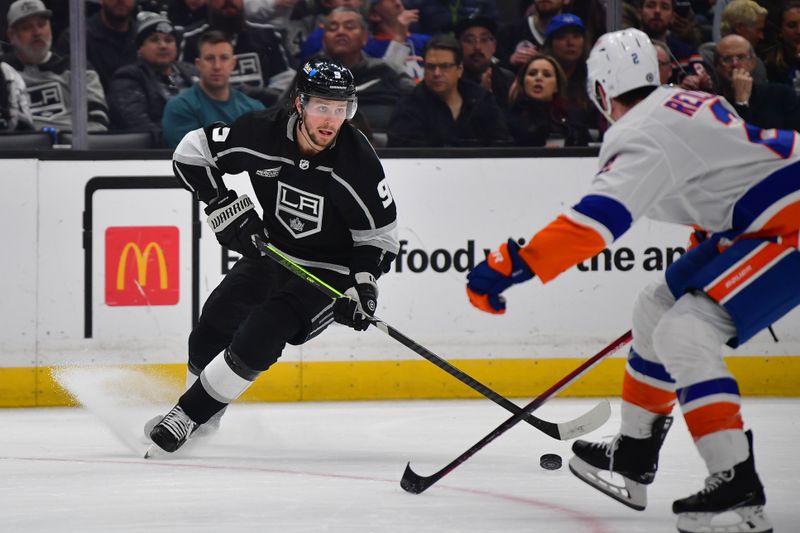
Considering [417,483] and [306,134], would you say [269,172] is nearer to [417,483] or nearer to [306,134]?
[306,134]

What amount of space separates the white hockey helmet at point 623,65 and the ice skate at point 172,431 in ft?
5.35

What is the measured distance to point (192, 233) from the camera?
5102 millimetres

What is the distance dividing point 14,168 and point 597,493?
2.95 metres

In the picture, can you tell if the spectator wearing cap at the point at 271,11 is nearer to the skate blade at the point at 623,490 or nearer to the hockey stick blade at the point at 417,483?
the hockey stick blade at the point at 417,483

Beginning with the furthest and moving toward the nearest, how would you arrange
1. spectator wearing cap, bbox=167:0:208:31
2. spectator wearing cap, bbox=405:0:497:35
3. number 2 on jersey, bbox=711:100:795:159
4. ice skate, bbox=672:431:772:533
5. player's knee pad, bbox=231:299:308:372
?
spectator wearing cap, bbox=405:0:497:35 < spectator wearing cap, bbox=167:0:208:31 < player's knee pad, bbox=231:299:308:372 < number 2 on jersey, bbox=711:100:795:159 < ice skate, bbox=672:431:772:533

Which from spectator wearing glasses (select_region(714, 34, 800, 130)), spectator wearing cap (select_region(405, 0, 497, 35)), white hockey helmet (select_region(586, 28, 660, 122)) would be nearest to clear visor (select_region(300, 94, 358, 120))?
white hockey helmet (select_region(586, 28, 660, 122))

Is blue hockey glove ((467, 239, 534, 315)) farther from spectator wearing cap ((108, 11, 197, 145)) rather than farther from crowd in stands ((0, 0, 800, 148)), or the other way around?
spectator wearing cap ((108, 11, 197, 145))

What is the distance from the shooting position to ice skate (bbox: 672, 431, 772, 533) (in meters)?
2.47

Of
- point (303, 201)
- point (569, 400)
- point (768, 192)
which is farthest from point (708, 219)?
point (569, 400)

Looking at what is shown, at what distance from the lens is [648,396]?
290cm

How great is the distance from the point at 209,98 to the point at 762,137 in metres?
3.17

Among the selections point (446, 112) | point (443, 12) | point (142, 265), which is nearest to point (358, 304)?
point (142, 265)

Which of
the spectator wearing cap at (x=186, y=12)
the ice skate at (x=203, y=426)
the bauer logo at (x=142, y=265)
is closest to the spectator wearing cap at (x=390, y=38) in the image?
the spectator wearing cap at (x=186, y=12)

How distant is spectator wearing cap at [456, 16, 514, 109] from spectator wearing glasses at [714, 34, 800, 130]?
997mm
